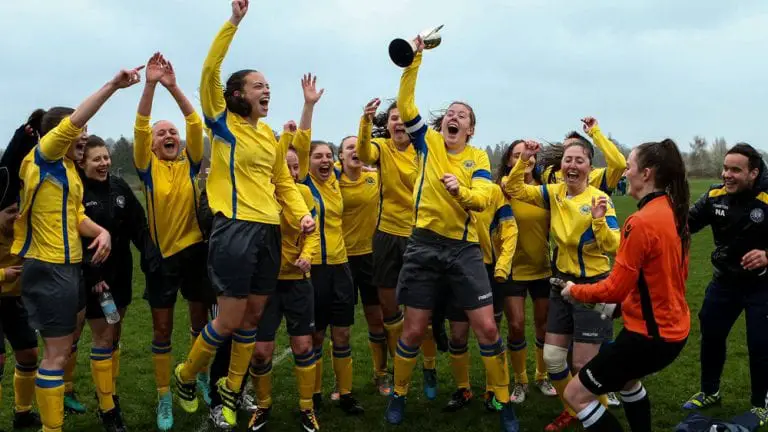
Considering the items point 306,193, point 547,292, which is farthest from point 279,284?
point 547,292

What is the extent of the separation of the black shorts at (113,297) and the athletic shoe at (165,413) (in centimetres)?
87

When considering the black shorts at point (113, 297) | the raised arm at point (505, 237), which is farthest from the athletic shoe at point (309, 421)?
the raised arm at point (505, 237)

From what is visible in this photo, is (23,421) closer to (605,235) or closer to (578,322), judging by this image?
(578,322)

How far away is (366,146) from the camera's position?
240 inches

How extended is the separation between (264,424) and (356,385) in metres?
1.51

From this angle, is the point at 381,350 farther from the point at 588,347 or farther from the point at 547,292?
the point at 588,347

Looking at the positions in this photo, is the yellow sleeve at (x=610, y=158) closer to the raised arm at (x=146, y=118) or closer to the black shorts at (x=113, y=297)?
the raised arm at (x=146, y=118)

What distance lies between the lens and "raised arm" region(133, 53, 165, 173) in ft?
16.3

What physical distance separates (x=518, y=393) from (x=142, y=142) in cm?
406

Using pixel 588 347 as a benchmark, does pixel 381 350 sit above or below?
below

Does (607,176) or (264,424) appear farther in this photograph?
(607,176)

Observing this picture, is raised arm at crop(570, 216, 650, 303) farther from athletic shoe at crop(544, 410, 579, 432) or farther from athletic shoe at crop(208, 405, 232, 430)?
athletic shoe at crop(208, 405, 232, 430)

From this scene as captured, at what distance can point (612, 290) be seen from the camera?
4094 mm

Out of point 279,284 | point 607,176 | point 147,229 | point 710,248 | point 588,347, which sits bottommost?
point 710,248
